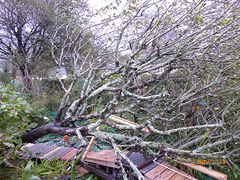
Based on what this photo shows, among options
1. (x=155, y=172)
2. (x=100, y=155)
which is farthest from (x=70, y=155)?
(x=155, y=172)

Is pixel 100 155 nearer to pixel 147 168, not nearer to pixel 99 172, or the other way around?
pixel 99 172

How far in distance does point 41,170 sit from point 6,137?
0.70 m

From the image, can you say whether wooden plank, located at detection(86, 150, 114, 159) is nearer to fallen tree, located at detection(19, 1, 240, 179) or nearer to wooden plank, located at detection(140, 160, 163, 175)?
fallen tree, located at detection(19, 1, 240, 179)

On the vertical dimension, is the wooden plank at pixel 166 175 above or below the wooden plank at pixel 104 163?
below

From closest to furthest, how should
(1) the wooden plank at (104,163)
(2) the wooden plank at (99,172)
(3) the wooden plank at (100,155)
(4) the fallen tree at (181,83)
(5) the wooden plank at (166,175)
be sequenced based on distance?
(5) the wooden plank at (166,175) < (4) the fallen tree at (181,83) < (1) the wooden plank at (104,163) < (2) the wooden plank at (99,172) < (3) the wooden plank at (100,155)

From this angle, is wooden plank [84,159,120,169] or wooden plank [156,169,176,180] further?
wooden plank [84,159,120,169]

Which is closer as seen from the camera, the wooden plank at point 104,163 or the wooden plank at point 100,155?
the wooden plank at point 104,163

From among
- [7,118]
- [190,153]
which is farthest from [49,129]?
[190,153]

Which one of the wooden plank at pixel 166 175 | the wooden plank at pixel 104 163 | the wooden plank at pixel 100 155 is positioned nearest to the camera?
the wooden plank at pixel 166 175

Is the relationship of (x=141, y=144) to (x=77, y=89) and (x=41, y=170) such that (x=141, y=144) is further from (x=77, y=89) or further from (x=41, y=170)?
(x=77, y=89)

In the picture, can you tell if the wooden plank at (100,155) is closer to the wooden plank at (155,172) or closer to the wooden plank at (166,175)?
the wooden plank at (155,172)

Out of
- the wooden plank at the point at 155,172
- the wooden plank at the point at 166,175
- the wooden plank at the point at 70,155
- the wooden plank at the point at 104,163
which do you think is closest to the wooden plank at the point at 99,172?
the wooden plank at the point at 104,163

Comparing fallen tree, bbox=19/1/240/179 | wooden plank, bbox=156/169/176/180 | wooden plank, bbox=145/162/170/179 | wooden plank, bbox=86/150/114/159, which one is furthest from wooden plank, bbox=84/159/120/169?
wooden plank, bbox=156/169/176/180

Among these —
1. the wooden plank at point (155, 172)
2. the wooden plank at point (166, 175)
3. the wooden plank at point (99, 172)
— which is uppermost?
the wooden plank at point (155, 172)
